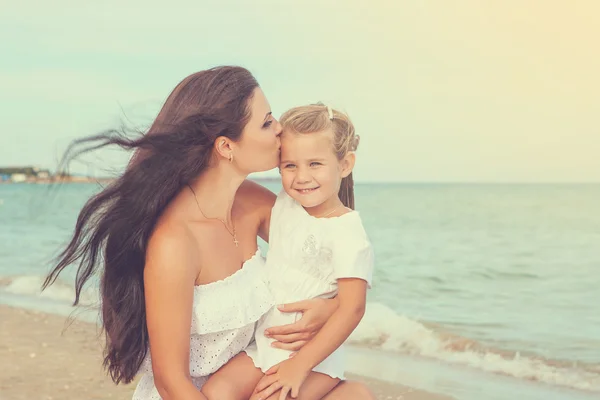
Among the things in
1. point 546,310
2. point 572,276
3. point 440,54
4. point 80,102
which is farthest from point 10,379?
point 440,54

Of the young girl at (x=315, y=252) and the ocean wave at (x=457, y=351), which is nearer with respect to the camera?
the young girl at (x=315, y=252)

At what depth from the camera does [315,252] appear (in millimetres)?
2949

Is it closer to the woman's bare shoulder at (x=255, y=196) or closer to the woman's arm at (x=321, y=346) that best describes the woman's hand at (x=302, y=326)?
the woman's arm at (x=321, y=346)

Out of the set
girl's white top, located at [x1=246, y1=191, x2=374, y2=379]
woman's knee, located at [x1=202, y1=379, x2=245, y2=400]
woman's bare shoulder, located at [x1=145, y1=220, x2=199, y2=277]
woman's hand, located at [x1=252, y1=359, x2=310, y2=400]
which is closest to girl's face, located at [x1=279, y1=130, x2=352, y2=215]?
girl's white top, located at [x1=246, y1=191, x2=374, y2=379]

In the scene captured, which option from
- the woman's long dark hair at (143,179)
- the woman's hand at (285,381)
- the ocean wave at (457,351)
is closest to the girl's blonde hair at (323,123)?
the woman's long dark hair at (143,179)

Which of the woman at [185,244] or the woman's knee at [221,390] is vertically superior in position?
the woman at [185,244]

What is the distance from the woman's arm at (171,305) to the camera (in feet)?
8.71

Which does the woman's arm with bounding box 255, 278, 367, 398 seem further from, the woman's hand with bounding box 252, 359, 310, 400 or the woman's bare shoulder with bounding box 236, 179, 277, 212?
the woman's bare shoulder with bounding box 236, 179, 277, 212

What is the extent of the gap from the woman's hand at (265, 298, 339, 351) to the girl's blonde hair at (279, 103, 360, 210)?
55cm

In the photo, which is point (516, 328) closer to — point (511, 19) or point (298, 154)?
point (298, 154)

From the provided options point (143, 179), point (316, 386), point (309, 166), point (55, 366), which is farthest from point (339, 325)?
point (55, 366)

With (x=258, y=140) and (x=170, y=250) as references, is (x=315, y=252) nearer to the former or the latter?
(x=258, y=140)

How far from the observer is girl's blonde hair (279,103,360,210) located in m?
2.93

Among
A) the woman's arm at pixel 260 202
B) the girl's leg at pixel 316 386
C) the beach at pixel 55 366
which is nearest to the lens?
the girl's leg at pixel 316 386
